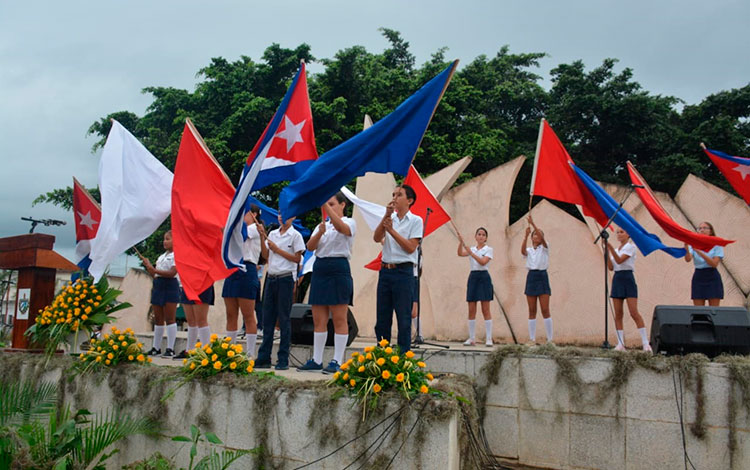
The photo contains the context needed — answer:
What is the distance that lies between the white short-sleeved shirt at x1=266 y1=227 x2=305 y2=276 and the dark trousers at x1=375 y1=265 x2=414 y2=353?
1237 millimetres

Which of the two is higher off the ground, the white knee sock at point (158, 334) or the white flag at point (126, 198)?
the white flag at point (126, 198)

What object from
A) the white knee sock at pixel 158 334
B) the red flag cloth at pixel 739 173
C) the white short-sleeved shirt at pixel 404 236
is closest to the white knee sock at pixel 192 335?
the white knee sock at pixel 158 334

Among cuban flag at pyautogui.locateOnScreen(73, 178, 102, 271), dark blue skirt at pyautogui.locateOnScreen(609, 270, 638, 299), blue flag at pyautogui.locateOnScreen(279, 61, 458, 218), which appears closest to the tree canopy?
cuban flag at pyautogui.locateOnScreen(73, 178, 102, 271)

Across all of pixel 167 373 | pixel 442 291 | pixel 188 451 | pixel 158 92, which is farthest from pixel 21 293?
pixel 158 92

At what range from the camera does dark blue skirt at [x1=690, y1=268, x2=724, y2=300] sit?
7.61 meters

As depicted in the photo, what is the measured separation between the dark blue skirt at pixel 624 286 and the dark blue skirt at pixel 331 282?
4068mm

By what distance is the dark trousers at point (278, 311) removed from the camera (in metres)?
6.34

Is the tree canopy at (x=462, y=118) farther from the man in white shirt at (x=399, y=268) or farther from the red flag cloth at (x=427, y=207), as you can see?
the man in white shirt at (x=399, y=268)

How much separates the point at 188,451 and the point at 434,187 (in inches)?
311

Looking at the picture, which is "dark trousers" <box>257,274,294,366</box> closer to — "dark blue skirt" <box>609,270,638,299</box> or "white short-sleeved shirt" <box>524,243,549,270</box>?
"white short-sleeved shirt" <box>524,243,549,270</box>

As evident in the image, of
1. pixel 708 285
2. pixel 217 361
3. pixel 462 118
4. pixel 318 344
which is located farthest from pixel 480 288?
pixel 462 118

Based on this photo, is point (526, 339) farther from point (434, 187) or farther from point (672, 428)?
point (672, 428)

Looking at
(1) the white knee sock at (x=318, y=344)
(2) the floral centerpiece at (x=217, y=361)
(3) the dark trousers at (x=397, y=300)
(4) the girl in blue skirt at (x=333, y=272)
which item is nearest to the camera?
(2) the floral centerpiece at (x=217, y=361)

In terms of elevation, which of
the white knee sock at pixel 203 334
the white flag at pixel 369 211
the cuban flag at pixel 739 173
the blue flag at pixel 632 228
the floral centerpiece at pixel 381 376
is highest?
→ the cuban flag at pixel 739 173
